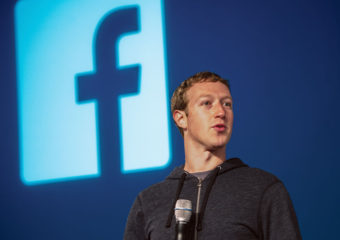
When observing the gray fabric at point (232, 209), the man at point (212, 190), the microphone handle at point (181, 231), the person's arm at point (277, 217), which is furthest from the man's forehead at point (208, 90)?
the microphone handle at point (181, 231)

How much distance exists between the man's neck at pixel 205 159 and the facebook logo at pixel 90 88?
2.68 ft

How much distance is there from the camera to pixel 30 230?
9.11 feet

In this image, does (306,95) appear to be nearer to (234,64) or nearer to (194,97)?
(234,64)

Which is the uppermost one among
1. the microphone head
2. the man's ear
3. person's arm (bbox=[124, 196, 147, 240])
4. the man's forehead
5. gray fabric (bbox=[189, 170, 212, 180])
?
the man's forehead

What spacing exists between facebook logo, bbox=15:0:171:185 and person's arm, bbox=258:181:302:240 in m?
1.06

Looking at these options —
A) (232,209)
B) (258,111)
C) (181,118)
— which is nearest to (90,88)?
(258,111)

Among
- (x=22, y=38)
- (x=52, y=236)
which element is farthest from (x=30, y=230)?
(x=22, y=38)

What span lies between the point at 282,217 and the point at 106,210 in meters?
1.39

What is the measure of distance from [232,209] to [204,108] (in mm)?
354

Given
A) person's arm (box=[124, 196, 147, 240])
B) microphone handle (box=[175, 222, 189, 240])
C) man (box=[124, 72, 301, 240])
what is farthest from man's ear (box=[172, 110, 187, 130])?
microphone handle (box=[175, 222, 189, 240])

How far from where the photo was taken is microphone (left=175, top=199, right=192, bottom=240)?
1303 millimetres

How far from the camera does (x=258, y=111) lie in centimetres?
228

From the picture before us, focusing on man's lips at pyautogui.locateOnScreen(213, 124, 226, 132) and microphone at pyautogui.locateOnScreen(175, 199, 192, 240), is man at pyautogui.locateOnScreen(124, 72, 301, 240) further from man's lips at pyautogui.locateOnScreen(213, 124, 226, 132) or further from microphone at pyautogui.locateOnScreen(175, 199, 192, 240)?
microphone at pyautogui.locateOnScreen(175, 199, 192, 240)

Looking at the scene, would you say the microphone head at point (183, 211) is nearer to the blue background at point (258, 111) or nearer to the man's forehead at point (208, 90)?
the man's forehead at point (208, 90)
